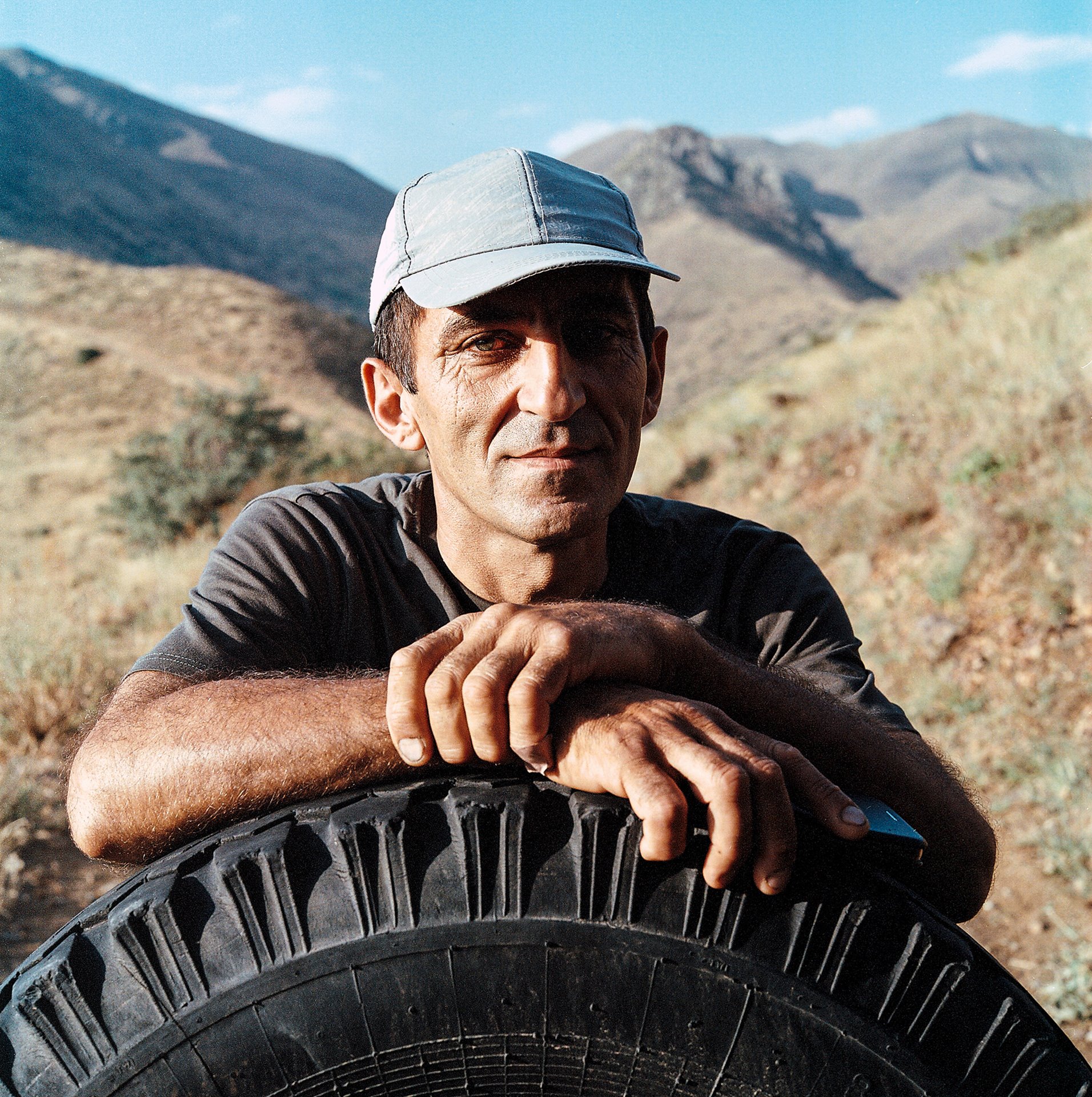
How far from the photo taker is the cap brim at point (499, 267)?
6.34 ft

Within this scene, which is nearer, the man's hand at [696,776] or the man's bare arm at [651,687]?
the man's hand at [696,776]

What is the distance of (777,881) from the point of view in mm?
1271

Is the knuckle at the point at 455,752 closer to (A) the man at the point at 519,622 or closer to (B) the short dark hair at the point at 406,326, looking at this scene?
(A) the man at the point at 519,622

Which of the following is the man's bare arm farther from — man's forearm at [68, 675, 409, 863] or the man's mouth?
the man's mouth

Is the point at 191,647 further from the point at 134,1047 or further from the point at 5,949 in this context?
the point at 5,949

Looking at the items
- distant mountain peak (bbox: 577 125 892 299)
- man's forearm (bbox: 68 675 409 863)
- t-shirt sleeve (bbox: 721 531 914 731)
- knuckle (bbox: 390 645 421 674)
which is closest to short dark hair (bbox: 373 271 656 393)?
t-shirt sleeve (bbox: 721 531 914 731)

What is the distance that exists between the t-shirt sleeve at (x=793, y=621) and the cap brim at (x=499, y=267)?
72cm

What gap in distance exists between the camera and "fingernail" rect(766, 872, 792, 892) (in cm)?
126

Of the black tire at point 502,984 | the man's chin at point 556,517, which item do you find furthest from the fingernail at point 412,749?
the man's chin at point 556,517

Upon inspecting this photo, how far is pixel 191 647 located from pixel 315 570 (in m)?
0.35

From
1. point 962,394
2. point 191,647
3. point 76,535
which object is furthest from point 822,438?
point 76,535

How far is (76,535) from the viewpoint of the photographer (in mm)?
18562

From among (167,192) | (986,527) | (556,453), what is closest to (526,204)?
(556,453)

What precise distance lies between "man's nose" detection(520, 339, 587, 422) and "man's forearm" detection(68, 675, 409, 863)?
683 millimetres
